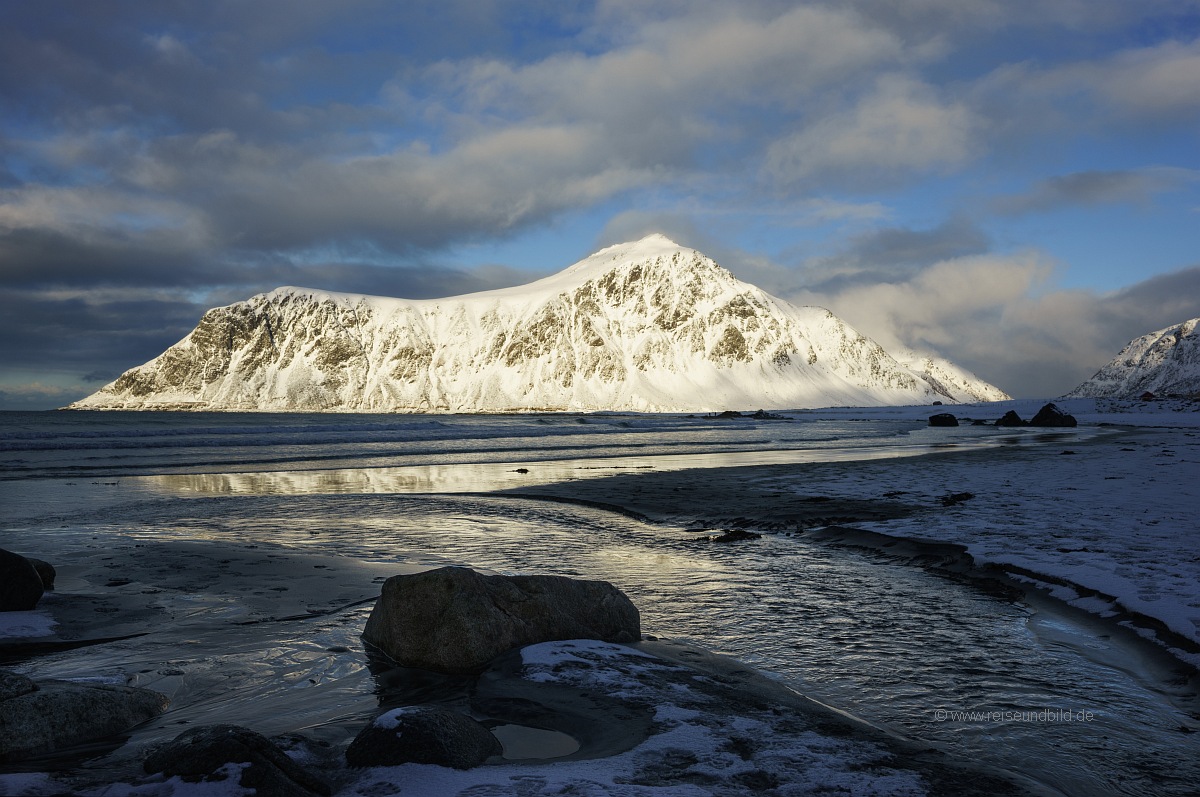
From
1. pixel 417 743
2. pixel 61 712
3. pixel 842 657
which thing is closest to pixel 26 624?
pixel 61 712

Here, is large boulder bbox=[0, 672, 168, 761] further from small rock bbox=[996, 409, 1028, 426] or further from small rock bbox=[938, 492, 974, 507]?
small rock bbox=[996, 409, 1028, 426]

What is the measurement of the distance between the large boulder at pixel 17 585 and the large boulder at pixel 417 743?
5.64m

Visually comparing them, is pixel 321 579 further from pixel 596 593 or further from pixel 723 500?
pixel 723 500

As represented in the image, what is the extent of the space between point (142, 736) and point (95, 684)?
0.93 metres

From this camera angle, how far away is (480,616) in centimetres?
630

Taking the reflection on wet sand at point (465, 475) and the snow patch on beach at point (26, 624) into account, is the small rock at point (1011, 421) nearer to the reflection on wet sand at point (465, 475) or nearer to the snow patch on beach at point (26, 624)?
the reflection on wet sand at point (465, 475)

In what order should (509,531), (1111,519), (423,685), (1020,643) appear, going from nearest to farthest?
1. (423,685)
2. (1020,643)
3. (1111,519)
4. (509,531)

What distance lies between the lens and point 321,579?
30.6 feet

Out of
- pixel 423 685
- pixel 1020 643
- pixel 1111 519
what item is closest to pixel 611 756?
pixel 423 685

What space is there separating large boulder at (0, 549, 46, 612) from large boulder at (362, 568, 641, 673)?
3822 mm

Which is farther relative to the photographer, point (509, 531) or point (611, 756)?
point (509, 531)

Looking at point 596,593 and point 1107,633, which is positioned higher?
point 596,593

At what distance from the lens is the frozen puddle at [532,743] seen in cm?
436

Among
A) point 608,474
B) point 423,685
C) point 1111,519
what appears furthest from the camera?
point 608,474
